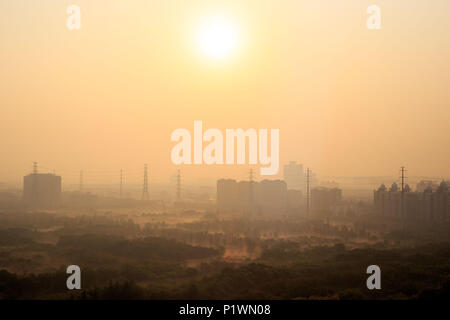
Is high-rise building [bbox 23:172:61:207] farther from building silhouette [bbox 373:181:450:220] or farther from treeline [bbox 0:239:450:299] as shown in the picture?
building silhouette [bbox 373:181:450:220]

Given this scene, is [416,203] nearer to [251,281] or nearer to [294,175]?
[251,281]

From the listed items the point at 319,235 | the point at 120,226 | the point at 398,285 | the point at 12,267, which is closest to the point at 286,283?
the point at 398,285


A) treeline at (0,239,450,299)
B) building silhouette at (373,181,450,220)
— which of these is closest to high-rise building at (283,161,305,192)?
building silhouette at (373,181,450,220)

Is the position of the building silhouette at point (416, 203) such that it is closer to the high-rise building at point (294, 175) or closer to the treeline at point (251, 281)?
the treeline at point (251, 281)

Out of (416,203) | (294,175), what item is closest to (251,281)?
(416,203)

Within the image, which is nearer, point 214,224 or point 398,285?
point 398,285

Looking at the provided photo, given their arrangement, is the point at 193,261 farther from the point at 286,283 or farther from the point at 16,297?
the point at 16,297
